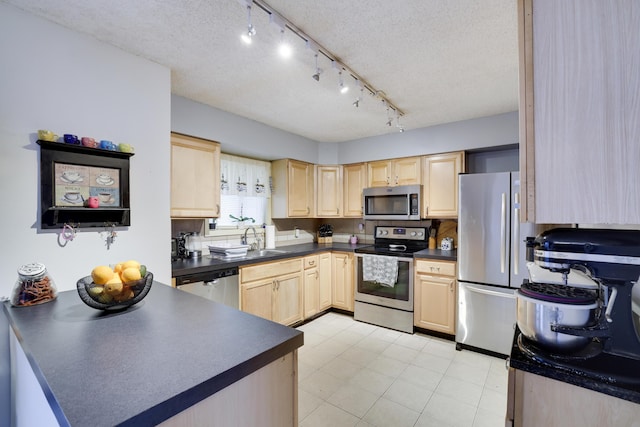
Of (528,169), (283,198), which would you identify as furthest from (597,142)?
(283,198)

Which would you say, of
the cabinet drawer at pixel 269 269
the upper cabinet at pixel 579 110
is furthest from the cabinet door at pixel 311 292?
the upper cabinet at pixel 579 110

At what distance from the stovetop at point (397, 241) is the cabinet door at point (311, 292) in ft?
2.09

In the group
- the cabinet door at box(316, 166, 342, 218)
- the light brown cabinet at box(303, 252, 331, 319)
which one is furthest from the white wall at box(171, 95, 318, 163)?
the light brown cabinet at box(303, 252, 331, 319)

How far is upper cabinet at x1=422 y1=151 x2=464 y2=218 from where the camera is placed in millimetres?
3328

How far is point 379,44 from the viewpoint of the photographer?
1.79 meters

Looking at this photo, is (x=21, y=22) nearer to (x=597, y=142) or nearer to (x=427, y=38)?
(x=427, y=38)

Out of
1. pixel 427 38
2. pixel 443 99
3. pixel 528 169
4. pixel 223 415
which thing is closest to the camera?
pixel 223 415

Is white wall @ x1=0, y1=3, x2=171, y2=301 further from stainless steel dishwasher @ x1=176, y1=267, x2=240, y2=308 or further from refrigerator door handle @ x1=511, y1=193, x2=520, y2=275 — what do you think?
refrigerator door handle @ x1=511, y1=193, x2=520, y2=275

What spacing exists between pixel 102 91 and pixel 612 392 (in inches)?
107

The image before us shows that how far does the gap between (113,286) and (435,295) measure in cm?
294

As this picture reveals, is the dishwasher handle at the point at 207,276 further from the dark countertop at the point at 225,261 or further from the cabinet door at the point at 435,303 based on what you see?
the cabinet door at the point at 435,303

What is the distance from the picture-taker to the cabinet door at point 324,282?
12.3ft

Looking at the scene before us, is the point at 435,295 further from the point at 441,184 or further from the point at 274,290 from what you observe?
the point at 274,290

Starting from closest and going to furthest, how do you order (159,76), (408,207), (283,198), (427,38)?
(427,38) → (159,76) → (408,207) → (283,198)
